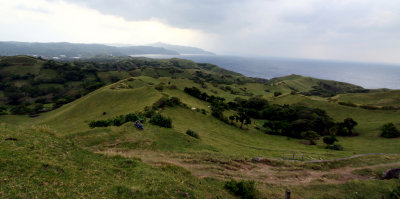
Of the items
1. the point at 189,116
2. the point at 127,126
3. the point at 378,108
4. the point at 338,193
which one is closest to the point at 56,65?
the point at 189,116

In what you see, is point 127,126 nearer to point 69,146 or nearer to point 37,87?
point 69,146

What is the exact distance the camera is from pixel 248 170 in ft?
68.6

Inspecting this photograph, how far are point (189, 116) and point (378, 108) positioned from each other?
6991 centimetres

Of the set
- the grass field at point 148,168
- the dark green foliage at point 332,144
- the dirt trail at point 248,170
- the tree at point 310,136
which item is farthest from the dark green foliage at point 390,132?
the dirt trail at point 248,170

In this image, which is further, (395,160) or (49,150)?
(395,160)

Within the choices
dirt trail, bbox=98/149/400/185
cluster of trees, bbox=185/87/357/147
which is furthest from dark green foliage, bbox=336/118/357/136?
dirt trail, bbox=98/149/400/185

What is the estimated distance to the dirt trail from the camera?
18.9 metres

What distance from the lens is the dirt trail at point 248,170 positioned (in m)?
18.9

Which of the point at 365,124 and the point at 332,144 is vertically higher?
the point at 365,124

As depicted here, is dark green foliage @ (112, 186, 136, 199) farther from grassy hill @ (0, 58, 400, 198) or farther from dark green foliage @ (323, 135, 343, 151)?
dark green foliage @ (323, 135, 343, 151)

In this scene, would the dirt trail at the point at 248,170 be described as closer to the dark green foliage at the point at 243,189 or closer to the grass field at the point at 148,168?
the grass field at the point at 148,168

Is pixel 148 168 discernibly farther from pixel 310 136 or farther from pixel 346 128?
pixel 346 128

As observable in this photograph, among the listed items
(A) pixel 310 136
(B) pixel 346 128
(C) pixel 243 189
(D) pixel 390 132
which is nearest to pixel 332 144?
(A) pixel 310 136

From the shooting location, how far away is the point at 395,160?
85.1ft
